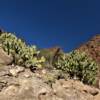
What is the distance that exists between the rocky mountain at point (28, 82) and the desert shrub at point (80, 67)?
4.68 metres

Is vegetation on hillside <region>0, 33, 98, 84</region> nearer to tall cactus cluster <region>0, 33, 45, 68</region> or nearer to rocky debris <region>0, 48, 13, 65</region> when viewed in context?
tall cactus cluster <region>0, 33, 45, 68</region>

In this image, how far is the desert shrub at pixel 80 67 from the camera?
30.7m

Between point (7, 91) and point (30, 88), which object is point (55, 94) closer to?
point (30, 88)

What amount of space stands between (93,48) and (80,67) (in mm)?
35311

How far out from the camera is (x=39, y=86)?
21.3 meters

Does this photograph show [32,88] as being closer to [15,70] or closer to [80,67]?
[15,70]

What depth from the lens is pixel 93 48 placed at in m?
66.0

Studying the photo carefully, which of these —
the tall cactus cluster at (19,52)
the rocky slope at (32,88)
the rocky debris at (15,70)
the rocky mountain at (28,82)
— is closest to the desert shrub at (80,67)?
the rocky mountain at (28,82)

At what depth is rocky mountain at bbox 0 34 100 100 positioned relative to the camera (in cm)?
2055

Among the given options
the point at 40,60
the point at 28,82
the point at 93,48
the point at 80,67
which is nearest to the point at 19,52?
the point at 40,60

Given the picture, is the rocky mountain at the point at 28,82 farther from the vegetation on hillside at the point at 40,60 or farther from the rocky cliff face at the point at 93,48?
the rocky cliff face at the point at 93,48

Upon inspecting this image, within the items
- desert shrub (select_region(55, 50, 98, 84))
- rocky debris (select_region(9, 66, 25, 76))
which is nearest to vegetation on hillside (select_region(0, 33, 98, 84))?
desert shrub (select_region(55, 50, 98, 84))

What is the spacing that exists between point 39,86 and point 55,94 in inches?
54.4

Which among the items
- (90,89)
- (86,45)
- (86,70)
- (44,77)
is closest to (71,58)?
(86,70)
